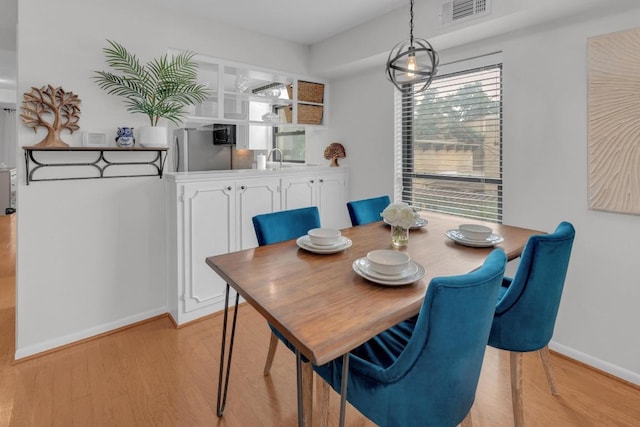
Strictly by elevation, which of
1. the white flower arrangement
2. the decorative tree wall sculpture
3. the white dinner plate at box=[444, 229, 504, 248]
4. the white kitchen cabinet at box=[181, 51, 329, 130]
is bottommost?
the white dinner plate at box=[444, 229, 504, 248]

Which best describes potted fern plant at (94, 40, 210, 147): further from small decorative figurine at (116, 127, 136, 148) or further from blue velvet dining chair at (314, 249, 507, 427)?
blue velvet dining chair at (314, 249, 507, 427)

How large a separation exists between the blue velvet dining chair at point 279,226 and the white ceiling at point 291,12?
1.72 meters

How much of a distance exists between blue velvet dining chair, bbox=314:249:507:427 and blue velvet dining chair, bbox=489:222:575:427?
441 millimetres

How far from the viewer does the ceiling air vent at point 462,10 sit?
2260mm

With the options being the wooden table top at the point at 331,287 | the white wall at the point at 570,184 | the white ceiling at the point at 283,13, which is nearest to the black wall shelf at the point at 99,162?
the white ceiling at the point at 283,13

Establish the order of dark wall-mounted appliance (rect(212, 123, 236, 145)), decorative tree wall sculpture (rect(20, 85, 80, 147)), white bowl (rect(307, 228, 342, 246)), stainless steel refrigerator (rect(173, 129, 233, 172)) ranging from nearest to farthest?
white bowl (rect(307, 228, 342, 246)) < decorative tree wall sculpture (rect(20, 85, 80, 147)) < stainless steel refrigerator (rect(173, 129, 233, 172)) < dark wall-mounted appliance (rect(212, 123, 236, 145))

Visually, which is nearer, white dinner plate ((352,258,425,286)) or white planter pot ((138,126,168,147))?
white dinner plate ((352,258,425,286))

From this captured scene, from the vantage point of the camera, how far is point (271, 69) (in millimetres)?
3391

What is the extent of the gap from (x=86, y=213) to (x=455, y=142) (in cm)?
286

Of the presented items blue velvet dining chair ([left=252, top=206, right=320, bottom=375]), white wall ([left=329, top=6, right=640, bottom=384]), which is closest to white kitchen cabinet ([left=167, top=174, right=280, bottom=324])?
blue velvet dining chair ([left=252, top=206, right=320, bottom=375])

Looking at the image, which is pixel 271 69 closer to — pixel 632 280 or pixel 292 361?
pixel 292 361

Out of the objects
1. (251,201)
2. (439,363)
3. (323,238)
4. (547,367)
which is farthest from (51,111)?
(547,367)

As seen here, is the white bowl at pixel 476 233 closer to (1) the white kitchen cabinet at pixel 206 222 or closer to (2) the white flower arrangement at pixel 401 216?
(2) the white flower arrangement at pixel 401 216

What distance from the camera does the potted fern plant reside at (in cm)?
246
